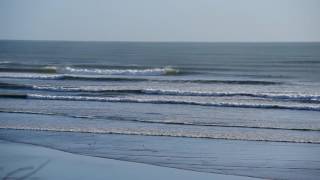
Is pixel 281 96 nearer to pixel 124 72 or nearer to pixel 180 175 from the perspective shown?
pixel 180 175

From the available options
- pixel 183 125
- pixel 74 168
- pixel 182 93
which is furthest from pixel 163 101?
pixel 74 168

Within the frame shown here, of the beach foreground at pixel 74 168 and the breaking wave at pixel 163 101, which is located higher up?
the breaking wave at pixel 163 101

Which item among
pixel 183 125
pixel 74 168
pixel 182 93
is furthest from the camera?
pixel 182 93

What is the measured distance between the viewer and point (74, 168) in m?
8.23


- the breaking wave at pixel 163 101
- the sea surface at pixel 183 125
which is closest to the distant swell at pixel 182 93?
the sea surface at pixel 183 125

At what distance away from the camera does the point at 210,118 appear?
45.1 ft

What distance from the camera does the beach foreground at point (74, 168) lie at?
7.70 m

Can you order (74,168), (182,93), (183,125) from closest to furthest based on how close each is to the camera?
(74,168), (183,125), (182,93)

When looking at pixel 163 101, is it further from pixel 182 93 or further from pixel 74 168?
pixel 74 168

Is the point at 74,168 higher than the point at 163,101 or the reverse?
the reverse

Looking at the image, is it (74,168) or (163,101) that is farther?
(163,101)

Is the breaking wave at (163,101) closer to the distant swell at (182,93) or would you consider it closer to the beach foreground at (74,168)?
the distant swell at (182,93)

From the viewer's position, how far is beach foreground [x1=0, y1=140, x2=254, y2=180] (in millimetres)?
7695

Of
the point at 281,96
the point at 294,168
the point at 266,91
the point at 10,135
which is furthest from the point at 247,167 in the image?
the point at 266,91
